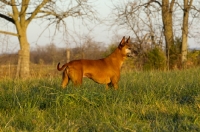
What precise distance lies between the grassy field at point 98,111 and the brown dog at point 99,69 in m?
1.96

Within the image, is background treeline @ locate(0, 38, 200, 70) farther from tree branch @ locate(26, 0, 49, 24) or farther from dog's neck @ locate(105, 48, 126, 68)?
dog's neck @ locate(105, 48, 126, 68)

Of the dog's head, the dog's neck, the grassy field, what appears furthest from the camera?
the dog's head

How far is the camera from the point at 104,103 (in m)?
5.91

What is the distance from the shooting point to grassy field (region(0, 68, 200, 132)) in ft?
14.6

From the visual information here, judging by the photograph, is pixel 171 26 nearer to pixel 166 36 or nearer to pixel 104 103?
pixel 166 36

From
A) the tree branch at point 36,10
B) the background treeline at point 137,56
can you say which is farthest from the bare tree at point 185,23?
the tree branch at point 36,10

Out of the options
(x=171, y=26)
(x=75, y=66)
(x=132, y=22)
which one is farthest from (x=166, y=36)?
(x=75, y=66)

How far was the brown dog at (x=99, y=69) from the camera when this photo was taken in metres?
8.42

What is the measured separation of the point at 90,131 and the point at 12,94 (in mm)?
2366

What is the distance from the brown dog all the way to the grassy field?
6.44 ft

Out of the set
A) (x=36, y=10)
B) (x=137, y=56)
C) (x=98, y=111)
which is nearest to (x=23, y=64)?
(x=36, y=10)

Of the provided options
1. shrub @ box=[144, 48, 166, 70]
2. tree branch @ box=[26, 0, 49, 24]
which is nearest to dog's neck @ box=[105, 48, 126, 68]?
tree branch @ box=[26, 0, 49, 24]

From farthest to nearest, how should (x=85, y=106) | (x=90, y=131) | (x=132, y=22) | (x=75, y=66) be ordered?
(x=132, y=22) → (x=75, y=66) → (x=85, y=106) → (x=90, y=131)

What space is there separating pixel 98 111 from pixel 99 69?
11.4ft
